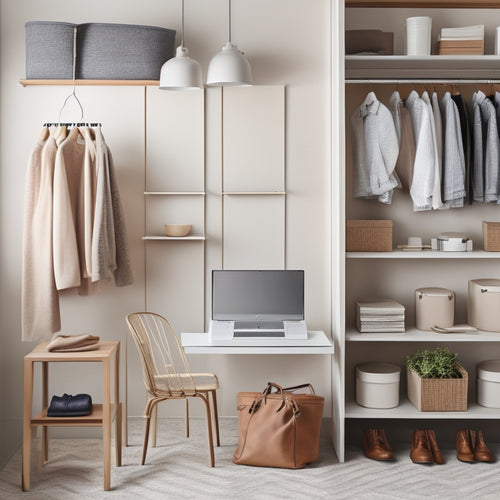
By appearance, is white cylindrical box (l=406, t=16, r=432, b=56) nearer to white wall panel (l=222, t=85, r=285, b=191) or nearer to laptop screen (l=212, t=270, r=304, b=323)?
white wall panel (l=222, t=85, r=285, b=191)

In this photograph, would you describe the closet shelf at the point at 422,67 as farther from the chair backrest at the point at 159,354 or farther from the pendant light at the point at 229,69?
the chair backrest at the point at 159,354

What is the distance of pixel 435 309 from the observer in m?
3.66

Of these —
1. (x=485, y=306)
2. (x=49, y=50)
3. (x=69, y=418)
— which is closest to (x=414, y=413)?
(x=485, y=306)

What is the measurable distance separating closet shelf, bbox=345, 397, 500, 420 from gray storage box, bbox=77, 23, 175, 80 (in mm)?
2169

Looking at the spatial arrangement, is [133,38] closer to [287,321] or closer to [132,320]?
[132,320]

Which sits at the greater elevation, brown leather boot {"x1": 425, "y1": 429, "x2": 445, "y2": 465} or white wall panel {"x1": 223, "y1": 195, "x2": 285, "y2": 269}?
white wall panel {"x1": 223, "y1": 195, "x2": 285, "y2": 269}

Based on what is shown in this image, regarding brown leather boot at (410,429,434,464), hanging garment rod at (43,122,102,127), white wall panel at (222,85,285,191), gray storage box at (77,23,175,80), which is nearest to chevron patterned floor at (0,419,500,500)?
brown leather boot at (410,429,434,464)

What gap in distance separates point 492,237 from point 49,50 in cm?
263

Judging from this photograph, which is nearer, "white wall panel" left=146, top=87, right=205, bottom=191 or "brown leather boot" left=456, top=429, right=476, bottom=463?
"brown leather boot" left=456, top=429, right=476, bottom=463

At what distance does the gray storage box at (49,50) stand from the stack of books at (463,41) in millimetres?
2042

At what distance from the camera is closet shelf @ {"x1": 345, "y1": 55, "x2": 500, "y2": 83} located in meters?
3.56

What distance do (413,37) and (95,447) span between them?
9.38 feet

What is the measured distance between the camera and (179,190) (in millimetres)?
3926

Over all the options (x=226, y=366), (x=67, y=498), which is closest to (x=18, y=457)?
(x=67, y=498)
